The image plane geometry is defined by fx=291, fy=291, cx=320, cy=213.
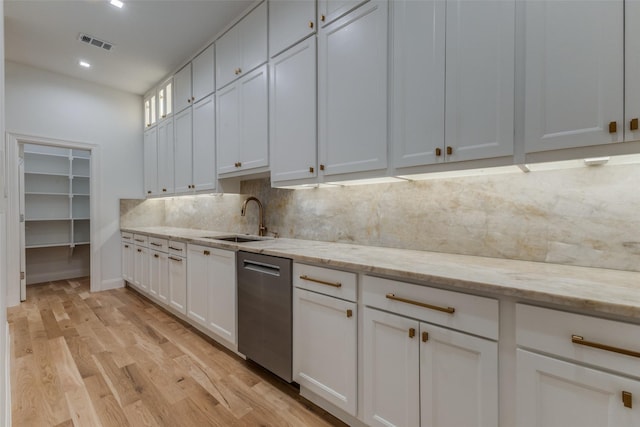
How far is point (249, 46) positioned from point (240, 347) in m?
2.49

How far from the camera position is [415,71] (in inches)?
61.1

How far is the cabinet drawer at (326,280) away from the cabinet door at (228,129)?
1415 millimetres

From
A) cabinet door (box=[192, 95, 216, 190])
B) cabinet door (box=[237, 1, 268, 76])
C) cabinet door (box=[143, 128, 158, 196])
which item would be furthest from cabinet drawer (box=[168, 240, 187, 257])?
cabinet door (box=[237, 1, 268, 76])

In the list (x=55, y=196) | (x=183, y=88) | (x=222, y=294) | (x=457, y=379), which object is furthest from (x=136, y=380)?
(x=55, y=196)

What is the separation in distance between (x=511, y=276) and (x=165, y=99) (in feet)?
14.3

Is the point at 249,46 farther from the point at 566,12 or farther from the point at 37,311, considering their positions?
the point at 37,311

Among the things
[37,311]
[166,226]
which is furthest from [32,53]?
[37,311]

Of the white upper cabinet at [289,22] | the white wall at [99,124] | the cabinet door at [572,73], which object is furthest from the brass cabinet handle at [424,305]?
the white wall at [99,124]

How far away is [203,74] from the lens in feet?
10.4

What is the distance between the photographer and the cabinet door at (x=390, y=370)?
1.26 metres

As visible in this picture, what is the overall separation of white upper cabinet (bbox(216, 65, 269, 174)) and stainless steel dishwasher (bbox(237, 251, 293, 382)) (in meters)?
0.91

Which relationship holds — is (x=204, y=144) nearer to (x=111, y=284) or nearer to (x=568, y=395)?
(x=111, y=284)

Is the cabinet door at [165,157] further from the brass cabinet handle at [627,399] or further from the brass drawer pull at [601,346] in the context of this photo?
the brass cabinet handle at [627,399]

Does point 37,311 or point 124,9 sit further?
point 37,311
